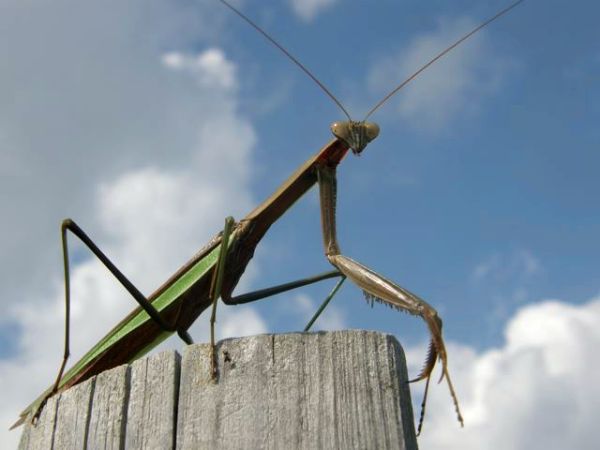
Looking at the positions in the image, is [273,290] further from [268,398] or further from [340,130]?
[268,398]

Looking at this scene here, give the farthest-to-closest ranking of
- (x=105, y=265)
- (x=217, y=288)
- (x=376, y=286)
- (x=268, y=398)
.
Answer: (x=105, y=265) < (x=217, y=288) < (x=376, y=286) < (x=268, y=398)

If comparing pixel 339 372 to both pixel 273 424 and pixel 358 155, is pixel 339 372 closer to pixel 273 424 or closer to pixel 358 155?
pixel 273 424

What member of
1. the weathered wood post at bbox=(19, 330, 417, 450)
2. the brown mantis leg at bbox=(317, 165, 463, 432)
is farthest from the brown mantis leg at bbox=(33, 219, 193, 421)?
the weathered wood post at bbox=(19, 330, 417, 450)

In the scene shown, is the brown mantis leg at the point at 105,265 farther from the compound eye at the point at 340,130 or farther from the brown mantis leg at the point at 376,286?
the compound eye at the point at 340,130

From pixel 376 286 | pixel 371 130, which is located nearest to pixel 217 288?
pixel 376 286

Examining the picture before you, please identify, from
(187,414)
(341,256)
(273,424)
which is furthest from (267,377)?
(341,256)

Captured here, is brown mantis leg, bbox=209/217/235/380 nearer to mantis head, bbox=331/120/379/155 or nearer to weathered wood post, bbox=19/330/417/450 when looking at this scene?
weathered wood post, bbox=19/330/417/450
